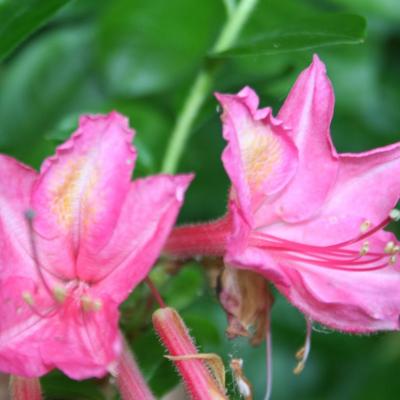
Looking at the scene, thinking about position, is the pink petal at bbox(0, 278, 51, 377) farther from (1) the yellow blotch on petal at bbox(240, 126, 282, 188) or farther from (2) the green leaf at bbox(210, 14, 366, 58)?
(2) the green leaf at bbox(210, 14, 366, 58)

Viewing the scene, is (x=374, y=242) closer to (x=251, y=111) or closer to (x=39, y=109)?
(x=251, y=111)

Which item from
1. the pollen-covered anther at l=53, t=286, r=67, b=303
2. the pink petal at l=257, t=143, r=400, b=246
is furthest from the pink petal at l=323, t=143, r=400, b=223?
the pollen-covered anther at l=53, t=286, r=67, b=303

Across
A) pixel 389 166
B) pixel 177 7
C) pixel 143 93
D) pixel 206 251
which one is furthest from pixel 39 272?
pixel 177 7

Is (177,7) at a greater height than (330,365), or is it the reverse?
(177,7)

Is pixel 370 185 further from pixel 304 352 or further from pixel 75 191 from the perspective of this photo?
pixel 75 191

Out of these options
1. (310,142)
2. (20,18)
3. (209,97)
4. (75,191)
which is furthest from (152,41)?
(75,191)

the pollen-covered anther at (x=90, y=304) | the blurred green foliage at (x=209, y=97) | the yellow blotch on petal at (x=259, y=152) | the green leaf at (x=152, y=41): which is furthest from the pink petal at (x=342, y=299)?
Answer: the green leaf at (x=152, y=41)
